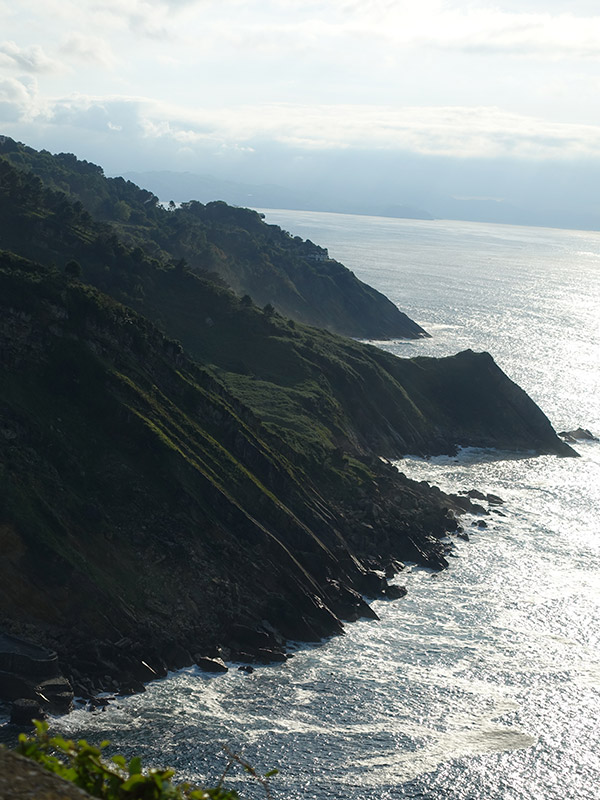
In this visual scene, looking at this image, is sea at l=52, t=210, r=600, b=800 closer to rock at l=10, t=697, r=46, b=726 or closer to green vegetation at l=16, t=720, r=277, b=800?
rock at l=10, t=697, r=46, b=726

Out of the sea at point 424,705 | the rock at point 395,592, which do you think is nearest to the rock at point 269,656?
the sea at point 424,705

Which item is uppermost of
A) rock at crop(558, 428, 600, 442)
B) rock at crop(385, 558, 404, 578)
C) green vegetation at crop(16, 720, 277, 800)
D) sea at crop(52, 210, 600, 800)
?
green vegetation at crop(16, 720, 277, 800)

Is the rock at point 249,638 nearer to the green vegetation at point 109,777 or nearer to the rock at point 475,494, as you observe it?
the rock at point 475,494

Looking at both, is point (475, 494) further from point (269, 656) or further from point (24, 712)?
point (24, 712)

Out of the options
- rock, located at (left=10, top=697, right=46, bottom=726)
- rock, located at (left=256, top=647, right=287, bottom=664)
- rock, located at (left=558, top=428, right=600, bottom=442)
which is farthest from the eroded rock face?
rock, located at (left=558, top=428, right=600, bottom=442)

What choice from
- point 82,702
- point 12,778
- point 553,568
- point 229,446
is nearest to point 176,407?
point 229,446

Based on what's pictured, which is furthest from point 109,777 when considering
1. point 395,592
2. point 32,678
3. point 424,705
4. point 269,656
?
point 395,592
